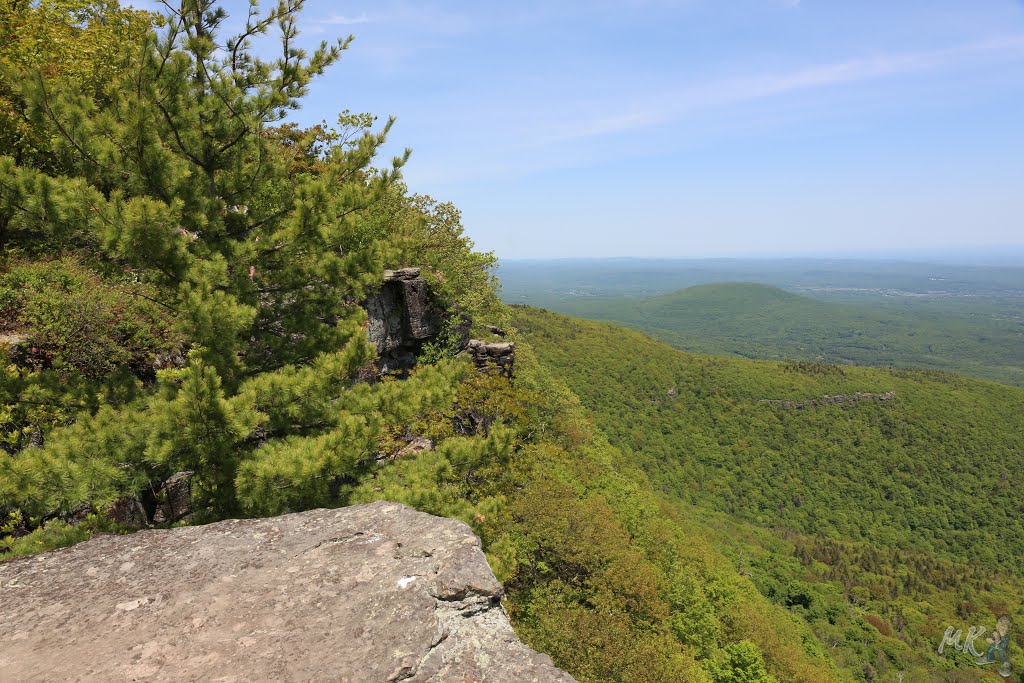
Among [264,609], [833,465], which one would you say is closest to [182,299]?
[264,609]

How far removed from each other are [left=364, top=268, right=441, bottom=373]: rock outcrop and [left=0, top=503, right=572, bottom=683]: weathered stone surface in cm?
1417

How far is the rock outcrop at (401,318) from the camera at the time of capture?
20078 millimetres

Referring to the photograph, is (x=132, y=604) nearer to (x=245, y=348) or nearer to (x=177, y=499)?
(x=245, y=348)

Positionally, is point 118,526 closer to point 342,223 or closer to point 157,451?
point 157,451

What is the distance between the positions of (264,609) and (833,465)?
143 metres

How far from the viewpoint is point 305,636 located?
4.53 meters

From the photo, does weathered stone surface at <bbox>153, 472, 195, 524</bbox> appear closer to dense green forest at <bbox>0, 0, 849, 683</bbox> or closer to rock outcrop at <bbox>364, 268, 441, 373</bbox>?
dense green forest at <bbox>0, 0, 849, 683</bbox>

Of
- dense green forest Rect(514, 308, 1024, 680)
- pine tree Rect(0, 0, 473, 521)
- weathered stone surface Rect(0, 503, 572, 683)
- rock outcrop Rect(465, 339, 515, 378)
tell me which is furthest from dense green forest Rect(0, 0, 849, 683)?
dense green forest Rect(514, 308, 1024, 680)

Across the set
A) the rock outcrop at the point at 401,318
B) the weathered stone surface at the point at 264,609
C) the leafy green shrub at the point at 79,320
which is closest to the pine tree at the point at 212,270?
the leafy green shrub at the point at 79,320

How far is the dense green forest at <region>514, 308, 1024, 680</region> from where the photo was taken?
83.2 metres

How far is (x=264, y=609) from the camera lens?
4.81m

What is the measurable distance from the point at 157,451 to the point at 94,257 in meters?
4.52

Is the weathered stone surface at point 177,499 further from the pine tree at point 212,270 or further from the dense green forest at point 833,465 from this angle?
the dense green forest at point 833,465

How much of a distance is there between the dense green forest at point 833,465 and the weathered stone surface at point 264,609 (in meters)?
81.7
